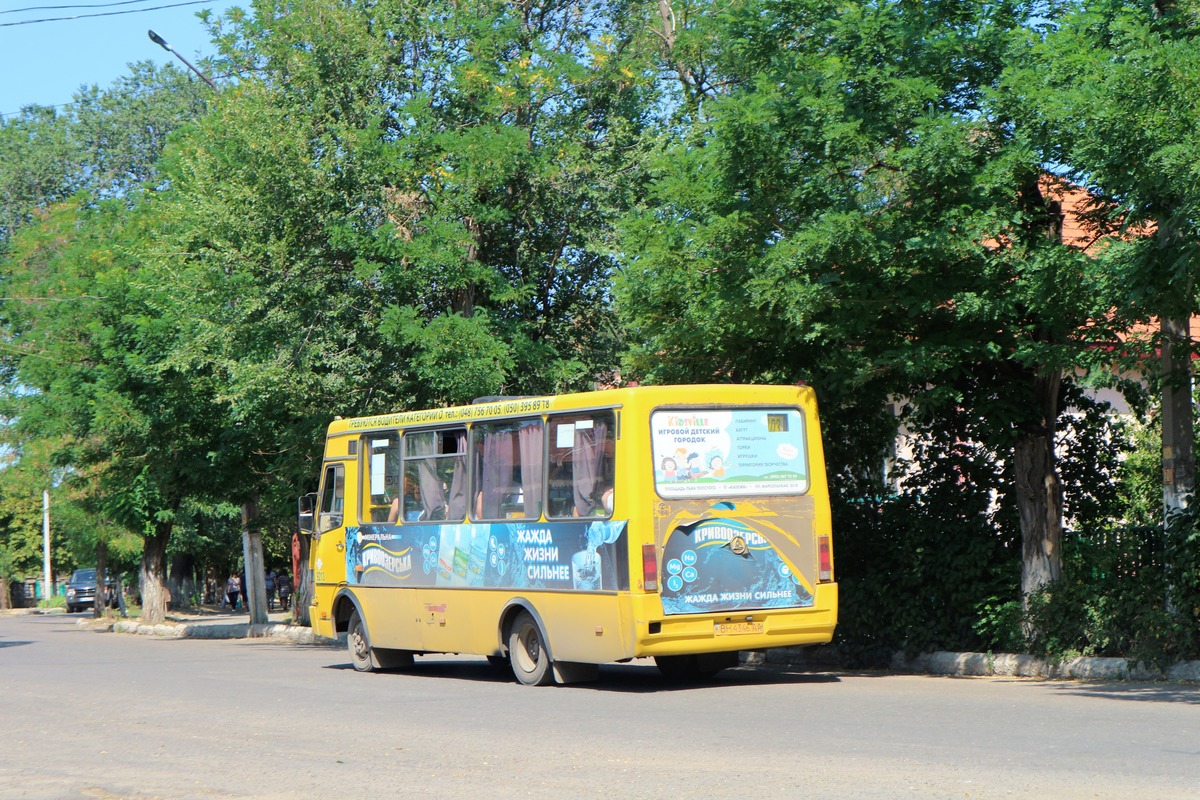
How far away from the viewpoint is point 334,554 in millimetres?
18609

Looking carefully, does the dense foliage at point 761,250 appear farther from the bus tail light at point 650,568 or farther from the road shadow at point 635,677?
the bus tail light at point 650,568

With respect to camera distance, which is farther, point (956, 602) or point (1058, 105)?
point (956, 602)

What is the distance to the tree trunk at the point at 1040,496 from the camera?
15.4 meters

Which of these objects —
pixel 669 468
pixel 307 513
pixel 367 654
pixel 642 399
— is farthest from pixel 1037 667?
pixel 307 513

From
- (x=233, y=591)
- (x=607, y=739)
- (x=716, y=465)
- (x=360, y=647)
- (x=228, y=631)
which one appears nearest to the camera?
(x=607, y=739)

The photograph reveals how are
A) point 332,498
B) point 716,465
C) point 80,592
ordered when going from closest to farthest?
point 716,465 < point 332,498 < point 80,592

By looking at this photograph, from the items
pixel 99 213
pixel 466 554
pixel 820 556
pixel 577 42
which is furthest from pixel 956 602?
pixel 99 213

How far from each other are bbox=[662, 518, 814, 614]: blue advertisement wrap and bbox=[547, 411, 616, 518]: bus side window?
832 millimetres

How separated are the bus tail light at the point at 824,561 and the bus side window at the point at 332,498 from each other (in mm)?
6632

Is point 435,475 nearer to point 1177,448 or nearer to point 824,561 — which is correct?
point 824,561

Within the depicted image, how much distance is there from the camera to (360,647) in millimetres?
18375

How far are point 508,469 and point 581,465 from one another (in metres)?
1.28

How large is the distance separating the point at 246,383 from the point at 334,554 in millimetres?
4420

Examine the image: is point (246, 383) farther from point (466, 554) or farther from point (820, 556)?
point (820, 556)
